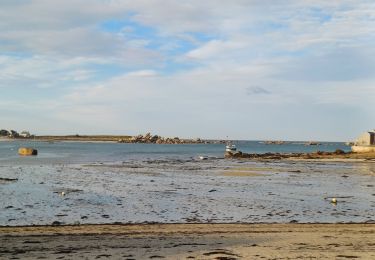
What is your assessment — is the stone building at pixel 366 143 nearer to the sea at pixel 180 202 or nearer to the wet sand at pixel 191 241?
the sea at pixel 180 202

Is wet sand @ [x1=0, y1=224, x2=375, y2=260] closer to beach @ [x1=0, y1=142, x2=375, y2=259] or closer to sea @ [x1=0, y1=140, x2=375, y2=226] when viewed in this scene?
beach @ [x1=0, y1=142, x2=375, y2=259]

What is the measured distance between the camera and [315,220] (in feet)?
63.8

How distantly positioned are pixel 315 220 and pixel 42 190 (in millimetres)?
17477

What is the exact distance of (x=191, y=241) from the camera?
13766mm

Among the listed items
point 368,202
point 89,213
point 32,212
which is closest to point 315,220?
point 368,202

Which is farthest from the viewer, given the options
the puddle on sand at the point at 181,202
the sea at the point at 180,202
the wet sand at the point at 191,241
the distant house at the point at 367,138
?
the distant house at the point at 367,138

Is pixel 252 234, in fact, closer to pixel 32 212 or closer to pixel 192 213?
pixel 192 213

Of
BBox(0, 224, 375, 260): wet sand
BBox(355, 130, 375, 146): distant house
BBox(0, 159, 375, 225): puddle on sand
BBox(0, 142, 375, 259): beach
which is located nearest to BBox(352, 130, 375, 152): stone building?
BBox(355, 130, 375, 146): distant house

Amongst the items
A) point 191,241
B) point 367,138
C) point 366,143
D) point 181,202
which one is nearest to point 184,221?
point 191,241

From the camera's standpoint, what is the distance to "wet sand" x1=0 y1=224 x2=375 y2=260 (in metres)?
11.8

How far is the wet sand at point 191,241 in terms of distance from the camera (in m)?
11.8

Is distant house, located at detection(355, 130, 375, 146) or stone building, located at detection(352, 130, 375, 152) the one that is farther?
distant house, located at detection(355, 130, 375, 146)

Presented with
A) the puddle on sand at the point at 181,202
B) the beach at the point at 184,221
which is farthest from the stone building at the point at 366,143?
the beach at the point at 184,221

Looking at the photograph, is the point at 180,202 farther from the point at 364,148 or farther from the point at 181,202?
the point at 364,148
